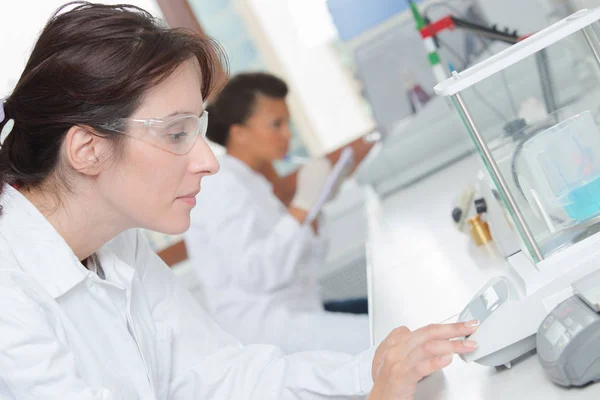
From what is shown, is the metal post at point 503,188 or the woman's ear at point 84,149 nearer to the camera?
the metal post at point 503,188

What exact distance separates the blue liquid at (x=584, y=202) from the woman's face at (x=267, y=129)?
1679 mm

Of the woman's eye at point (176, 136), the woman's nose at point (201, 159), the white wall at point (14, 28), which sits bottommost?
the woman's nose at point (201, 159)

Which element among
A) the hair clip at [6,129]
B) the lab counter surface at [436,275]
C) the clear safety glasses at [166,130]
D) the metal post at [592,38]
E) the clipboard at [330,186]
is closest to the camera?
the lab counter surface at [436,275]

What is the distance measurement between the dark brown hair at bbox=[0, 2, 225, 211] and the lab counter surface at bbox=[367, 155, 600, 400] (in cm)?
63

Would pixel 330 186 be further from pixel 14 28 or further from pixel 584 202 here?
pixel 14 28

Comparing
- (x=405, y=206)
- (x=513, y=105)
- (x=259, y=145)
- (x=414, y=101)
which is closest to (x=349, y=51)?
(x=414, y=101)

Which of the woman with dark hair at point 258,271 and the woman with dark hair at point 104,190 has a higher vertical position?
the woman with dark hair at point 104,190

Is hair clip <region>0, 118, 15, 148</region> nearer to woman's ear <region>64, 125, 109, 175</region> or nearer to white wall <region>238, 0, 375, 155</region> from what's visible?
woman's ear <region>64, 125, 109, 175</region>

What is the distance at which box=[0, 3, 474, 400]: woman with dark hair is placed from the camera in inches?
44.3

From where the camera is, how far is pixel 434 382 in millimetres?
1030

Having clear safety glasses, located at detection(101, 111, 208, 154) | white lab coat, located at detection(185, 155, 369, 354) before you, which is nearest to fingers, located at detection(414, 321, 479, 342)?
clear safety glasses, located at detection(101, 111, 208, 154)

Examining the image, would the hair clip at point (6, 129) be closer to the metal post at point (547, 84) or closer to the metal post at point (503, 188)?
the metal post at point (503, 188)

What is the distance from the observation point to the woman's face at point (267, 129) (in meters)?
2.58

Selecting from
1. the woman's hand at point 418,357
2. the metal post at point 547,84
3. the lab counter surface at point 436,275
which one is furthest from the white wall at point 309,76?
the woman's hand at point 418,357
